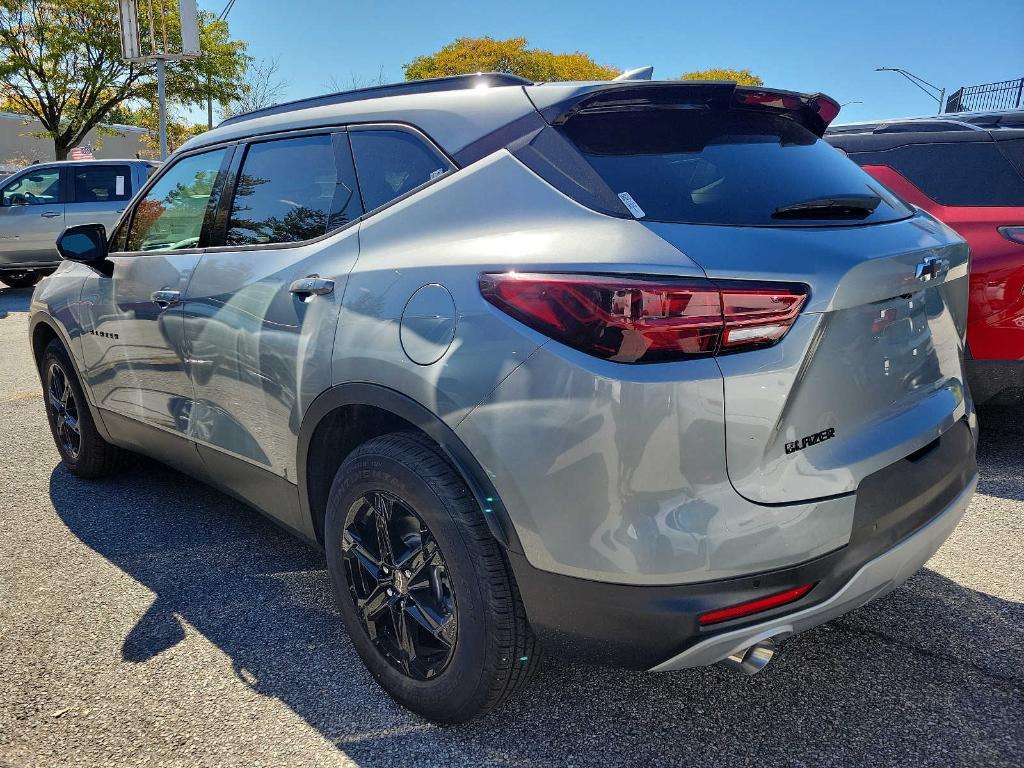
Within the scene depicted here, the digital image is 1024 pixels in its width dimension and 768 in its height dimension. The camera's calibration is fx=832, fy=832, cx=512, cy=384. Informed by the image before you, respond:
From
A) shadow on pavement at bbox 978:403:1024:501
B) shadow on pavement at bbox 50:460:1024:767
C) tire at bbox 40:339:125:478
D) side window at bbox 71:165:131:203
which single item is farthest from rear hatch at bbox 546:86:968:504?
side window at bbox 71:165:131:203

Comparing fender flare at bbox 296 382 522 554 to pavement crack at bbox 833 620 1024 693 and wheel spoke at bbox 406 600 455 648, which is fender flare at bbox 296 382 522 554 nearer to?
wheel spoke at bbox 406 600 455 648

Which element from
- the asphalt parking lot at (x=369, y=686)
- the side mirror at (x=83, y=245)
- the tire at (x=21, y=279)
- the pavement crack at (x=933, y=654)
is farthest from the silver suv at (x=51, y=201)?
the pavement crack at (x=933, y=654)

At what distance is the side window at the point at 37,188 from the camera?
13133mm

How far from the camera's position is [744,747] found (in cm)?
220

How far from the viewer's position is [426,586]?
2.25 m

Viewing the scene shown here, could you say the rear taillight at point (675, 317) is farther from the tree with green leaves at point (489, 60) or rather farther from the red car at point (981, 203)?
the tree with green leaves at point (489, 60)

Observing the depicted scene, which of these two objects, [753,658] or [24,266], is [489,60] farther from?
[753,658]

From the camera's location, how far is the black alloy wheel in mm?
2203

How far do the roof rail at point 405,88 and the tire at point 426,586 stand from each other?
41.3 inches

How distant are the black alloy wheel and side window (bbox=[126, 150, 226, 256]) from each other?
1502mm

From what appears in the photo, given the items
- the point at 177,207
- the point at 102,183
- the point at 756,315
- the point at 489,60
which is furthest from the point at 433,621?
the point at 489,60

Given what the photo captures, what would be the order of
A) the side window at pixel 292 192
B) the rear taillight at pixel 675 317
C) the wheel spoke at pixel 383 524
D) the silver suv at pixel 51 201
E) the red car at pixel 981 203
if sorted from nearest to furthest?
the rear taillight at pixel 675 317
the wheel spoke at pixel 383 524
the side window at pixel 292 192
the red car at pixel 981 203
the silver suv at pixel 51 201

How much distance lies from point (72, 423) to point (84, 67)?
28.4 metres

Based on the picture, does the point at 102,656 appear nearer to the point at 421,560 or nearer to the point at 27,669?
the point at 27,669
